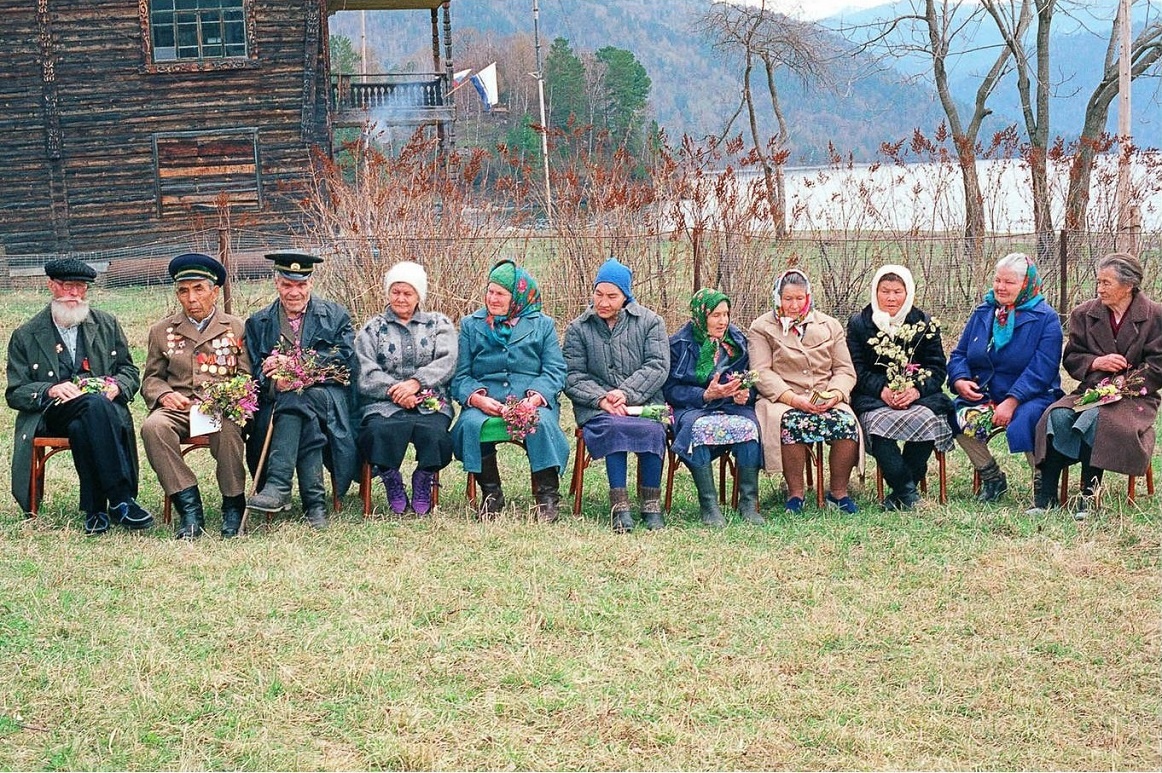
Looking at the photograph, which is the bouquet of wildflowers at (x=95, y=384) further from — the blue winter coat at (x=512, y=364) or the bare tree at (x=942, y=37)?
the bare tree at (x=942, y=37)

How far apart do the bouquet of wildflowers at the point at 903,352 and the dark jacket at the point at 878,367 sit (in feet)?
0.06

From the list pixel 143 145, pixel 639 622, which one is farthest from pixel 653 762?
pixel 143 145

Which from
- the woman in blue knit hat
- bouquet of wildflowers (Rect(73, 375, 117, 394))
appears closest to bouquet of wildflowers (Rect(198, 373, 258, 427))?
bouquet of wildflowers (Rect(73, 375, 117, 394))

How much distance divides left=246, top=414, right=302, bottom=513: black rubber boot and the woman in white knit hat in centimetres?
37

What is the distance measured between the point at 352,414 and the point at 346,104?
15.8m

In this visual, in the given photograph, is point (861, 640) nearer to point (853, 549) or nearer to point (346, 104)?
point (853, 549)

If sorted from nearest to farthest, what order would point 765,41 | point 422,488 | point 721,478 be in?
point 422,488 < point 721,478 < point 765,41

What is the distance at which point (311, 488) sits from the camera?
6.51 metres

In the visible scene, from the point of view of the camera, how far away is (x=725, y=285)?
11375 mm

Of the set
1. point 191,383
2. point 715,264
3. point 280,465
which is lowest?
point 280,465

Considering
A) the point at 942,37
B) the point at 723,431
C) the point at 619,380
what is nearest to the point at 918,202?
the point at 619,380

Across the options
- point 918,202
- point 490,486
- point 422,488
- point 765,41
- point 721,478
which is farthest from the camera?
point 765,41

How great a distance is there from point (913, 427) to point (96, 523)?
14.0 feet

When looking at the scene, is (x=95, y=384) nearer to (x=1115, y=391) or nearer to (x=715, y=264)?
(x=1115, y=391)
